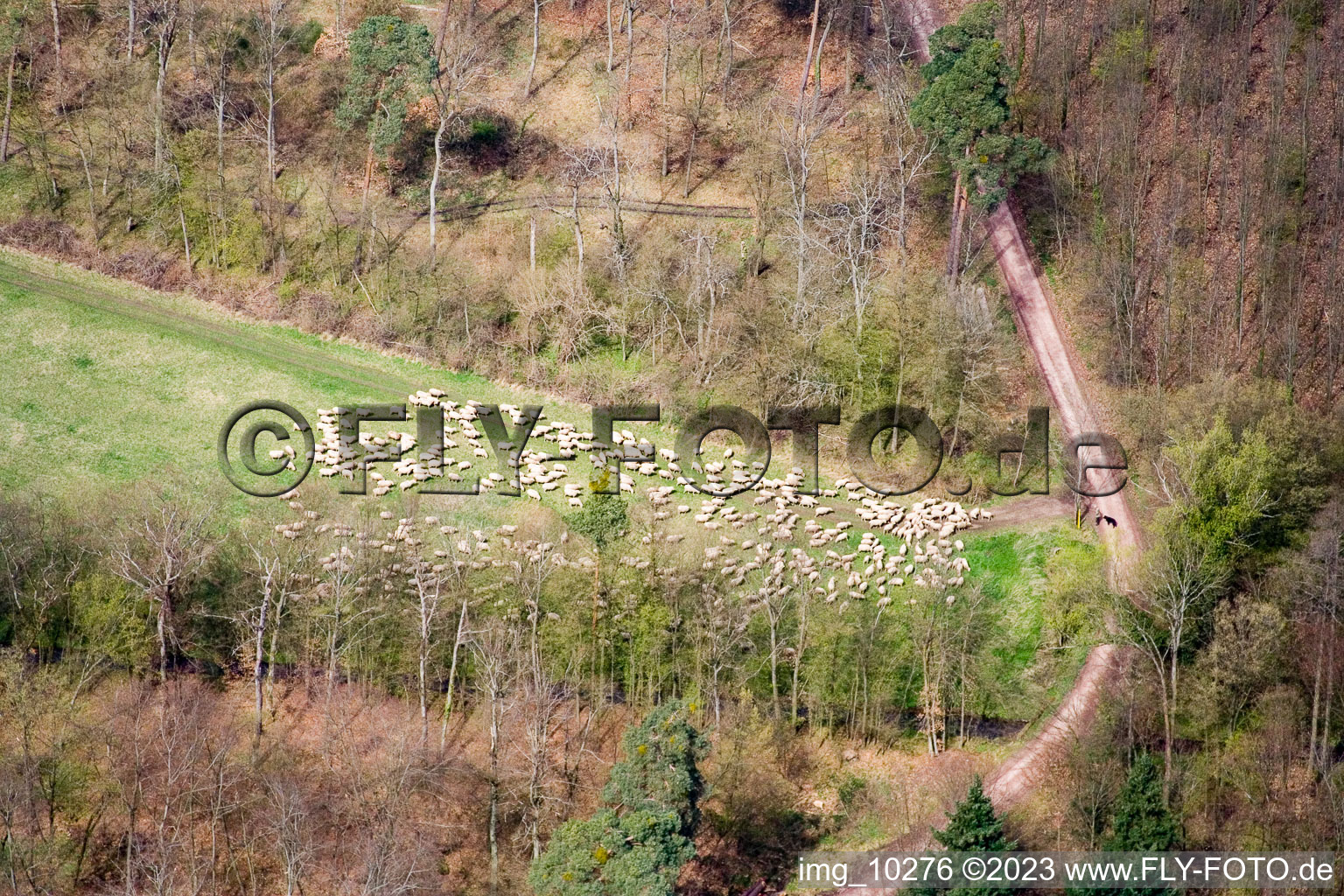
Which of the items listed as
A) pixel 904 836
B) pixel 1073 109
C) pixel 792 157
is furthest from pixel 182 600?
pixel 1073 109

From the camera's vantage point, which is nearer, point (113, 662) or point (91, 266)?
point (113, 662)

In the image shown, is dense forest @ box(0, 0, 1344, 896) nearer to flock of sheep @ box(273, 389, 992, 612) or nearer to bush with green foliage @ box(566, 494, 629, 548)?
bush with green foliage @ box(566, 494, 629, 548)

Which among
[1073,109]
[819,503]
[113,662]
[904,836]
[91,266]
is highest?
[1073,109]

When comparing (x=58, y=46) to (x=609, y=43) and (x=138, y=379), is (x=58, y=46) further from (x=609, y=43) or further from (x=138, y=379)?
(x=609, y=43)

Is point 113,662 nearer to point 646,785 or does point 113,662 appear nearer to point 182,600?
point 182,600

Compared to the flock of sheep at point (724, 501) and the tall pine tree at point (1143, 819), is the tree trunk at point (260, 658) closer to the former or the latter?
the flock of sheep at point (724, 501)

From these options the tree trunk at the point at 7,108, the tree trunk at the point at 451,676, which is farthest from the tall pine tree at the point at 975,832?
the tree trunk at the point at 7,108
